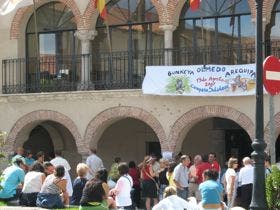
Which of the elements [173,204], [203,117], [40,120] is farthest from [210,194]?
[40,120]

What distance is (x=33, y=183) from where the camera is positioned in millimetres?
14242

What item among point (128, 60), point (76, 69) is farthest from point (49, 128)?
point (128, 60)

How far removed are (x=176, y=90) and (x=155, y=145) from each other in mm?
6445

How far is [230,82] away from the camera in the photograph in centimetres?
1939

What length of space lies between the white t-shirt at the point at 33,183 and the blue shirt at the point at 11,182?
81 cm

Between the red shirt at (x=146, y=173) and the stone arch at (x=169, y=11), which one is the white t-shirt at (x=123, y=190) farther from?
the stone arch at (x=169, y=11)

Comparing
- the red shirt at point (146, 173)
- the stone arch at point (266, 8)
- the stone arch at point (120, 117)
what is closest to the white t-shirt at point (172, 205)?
the red shirt at point (146, 173)

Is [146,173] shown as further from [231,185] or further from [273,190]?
[273,190]

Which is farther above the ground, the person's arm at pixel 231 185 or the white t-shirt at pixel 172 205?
the white t-shirt at pixel 172 205

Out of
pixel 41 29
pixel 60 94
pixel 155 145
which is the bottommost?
pixel 155 145

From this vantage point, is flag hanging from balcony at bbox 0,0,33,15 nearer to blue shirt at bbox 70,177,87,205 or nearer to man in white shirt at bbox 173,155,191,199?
man in white shirt at bbox 173,155,191,199

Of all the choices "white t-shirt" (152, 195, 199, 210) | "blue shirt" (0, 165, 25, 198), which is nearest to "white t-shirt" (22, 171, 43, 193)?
"blue shirt" (0, 165, 25, 198)

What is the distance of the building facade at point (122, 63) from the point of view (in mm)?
20531

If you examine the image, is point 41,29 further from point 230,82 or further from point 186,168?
point 186,168
